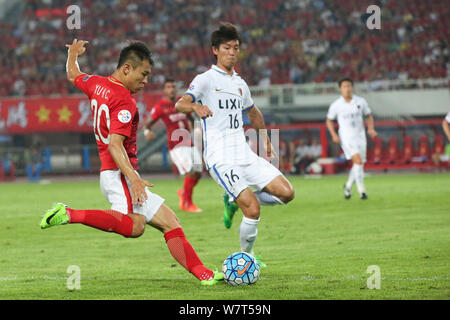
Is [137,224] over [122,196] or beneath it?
beneath

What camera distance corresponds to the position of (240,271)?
6.66 meters

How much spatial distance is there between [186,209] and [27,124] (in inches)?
→ 799

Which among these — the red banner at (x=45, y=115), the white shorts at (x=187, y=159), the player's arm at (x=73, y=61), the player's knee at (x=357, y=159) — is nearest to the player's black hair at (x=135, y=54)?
the player's arm at (x=73, y=61)

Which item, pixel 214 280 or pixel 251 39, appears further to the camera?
pixel 251 39

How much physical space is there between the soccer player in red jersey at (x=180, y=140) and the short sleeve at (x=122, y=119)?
315 inches

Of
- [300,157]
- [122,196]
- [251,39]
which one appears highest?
[251,39]

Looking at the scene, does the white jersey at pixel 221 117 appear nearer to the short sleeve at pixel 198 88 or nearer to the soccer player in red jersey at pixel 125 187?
the short sleeve at pixel 198 88

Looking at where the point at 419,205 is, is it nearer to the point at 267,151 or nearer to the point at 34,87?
the point at 267,151

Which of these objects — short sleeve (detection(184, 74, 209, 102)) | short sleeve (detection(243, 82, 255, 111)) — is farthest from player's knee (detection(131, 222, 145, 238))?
short sleeve (detection(243, 82, 255, 111))

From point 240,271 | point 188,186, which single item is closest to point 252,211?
point 240,271

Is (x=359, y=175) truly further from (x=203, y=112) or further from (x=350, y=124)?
(x=203, y=112)

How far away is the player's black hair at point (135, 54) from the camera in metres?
6.62

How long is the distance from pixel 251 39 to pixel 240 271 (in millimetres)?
30254

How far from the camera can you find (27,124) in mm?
33188
